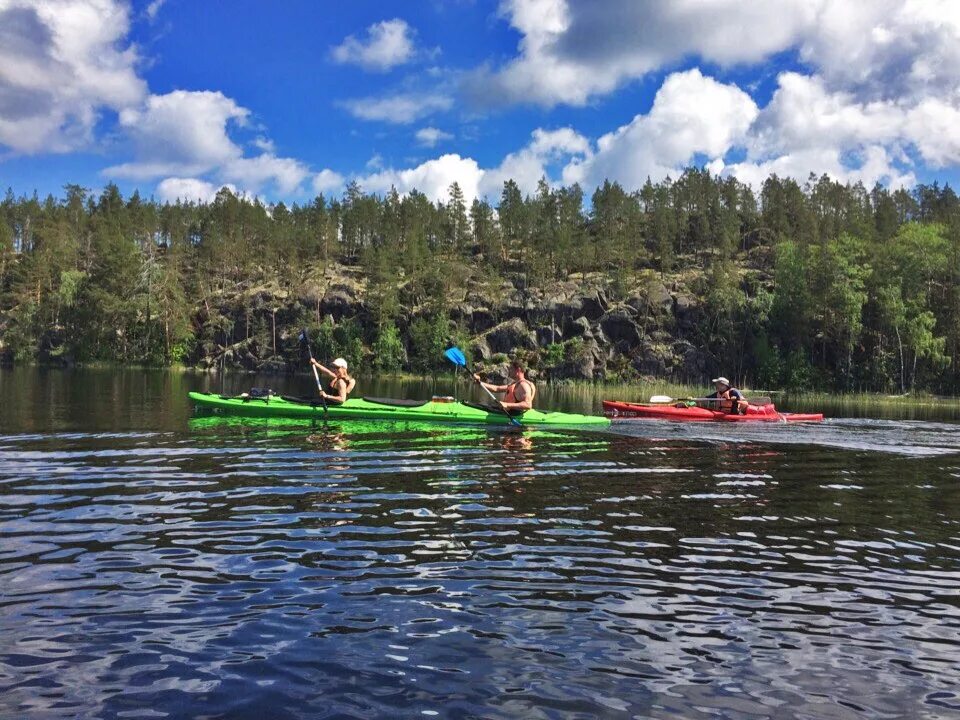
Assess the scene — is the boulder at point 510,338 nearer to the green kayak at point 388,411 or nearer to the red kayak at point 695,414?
the red kayak at point 695,414

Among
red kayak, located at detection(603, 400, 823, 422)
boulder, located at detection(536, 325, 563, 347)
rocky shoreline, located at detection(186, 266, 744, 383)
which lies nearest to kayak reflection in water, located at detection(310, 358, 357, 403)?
red kayak, located at detection(603, 400, 823, 422)

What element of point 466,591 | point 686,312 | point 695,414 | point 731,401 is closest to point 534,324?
point 686,312

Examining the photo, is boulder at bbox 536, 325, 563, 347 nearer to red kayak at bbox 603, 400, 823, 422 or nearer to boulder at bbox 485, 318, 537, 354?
boulder at bbox 485, 318, 537, 354

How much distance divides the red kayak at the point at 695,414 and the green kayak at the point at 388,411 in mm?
3273

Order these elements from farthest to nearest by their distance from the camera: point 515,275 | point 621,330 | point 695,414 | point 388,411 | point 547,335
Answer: point 515,275 < point 547,335 < point 621,330 < point 695,414 < point 388,411

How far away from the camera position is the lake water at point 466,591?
14.7ft

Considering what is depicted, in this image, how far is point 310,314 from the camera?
279 feet

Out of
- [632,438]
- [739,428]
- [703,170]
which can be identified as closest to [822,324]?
[703,170]

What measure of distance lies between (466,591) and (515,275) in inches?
3282

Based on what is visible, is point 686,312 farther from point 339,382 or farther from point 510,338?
point 339,382

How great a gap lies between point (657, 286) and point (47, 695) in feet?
260

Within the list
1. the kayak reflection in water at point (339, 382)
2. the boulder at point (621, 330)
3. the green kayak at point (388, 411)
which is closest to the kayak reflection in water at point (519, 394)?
the green kayak at point (388, 411)

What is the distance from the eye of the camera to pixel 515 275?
88562 mm

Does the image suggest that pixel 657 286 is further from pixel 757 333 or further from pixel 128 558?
pixel 128 558
